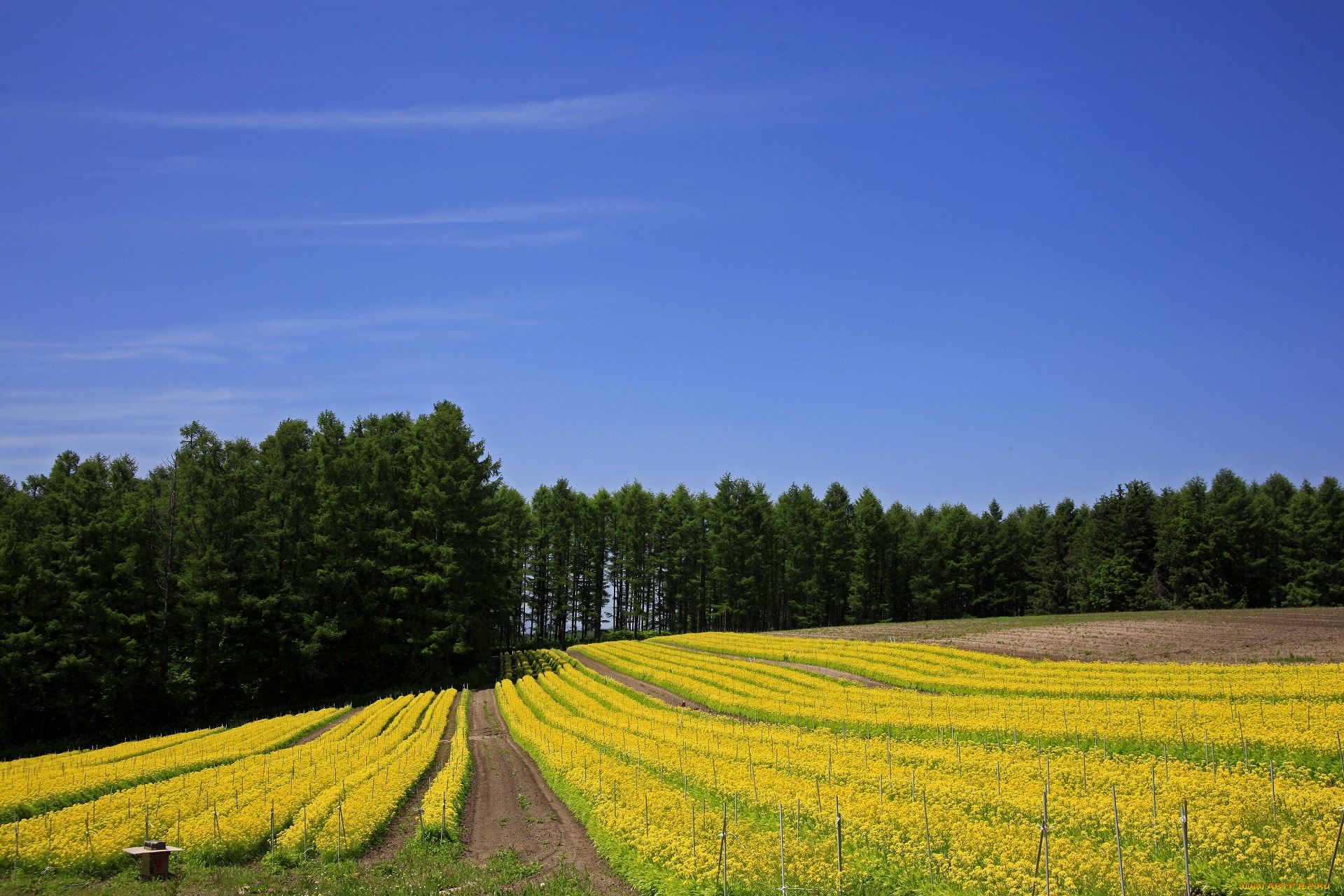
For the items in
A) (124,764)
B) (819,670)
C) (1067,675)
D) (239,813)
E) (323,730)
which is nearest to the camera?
(239,813)

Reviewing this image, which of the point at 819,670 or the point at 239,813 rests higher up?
the point at 239,813

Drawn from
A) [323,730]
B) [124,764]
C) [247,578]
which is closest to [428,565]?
[247,578]

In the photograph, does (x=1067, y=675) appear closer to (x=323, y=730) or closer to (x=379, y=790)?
(x=379, y=790)

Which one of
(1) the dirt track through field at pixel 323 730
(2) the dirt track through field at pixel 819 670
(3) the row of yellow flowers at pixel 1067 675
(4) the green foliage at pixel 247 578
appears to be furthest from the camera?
(4) the green foliage at pixel 247 578

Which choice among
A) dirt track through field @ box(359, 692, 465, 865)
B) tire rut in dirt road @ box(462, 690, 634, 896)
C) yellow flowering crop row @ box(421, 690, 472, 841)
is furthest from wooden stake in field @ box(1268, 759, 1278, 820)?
dirt track through field @ box(359, 692, 465, 865)

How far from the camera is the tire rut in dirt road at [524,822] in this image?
57.1 feet

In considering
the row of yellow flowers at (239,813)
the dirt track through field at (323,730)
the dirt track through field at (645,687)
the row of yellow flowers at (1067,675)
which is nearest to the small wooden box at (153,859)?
the row of yellow flowers at (239,813)

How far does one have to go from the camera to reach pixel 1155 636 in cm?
4931

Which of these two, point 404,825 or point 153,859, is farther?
point 404,825

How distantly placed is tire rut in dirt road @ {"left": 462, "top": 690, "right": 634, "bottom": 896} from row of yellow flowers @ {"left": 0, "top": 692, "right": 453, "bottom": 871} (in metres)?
2.28

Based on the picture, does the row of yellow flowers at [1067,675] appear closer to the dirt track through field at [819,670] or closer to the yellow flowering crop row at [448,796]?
the dirt track through field at [819,670]

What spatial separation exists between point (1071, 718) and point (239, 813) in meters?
25.3

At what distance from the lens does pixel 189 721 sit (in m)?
54.7

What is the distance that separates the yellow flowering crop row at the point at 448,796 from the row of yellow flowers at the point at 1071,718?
42.1ft
